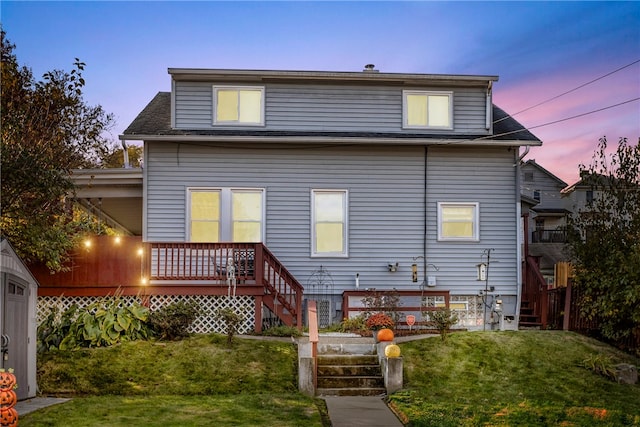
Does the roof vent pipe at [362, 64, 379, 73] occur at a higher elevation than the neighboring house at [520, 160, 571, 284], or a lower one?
higher

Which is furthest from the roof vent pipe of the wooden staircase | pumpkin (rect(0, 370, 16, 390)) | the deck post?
pumpkin (rect(0, 370, 16, 390))

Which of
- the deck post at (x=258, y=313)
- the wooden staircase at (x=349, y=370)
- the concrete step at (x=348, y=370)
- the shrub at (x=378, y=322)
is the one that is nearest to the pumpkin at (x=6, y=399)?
the wooden staircase at (x=349, y=370)

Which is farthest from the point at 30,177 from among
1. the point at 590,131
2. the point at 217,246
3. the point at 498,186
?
the point at 590,131

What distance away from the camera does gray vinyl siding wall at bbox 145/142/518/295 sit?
15.7 m

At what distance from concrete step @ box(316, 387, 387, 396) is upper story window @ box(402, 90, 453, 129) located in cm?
788

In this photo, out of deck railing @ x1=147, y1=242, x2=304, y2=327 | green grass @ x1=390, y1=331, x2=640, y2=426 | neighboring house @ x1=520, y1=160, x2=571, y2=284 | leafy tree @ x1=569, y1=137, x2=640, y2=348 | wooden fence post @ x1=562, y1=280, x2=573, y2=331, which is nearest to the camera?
green grass @ x1=390, y1=331, x2=640, y2=426

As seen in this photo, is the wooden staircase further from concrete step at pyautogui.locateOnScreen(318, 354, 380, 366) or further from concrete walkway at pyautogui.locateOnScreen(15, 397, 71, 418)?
concrete walkway at pyautogui.locateOnScreen(15, 397, 71, 418)

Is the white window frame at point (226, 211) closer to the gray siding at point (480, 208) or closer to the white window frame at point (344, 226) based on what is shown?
the white window frame at point (344, 226)

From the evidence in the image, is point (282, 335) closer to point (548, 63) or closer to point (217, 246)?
point (217, 246)

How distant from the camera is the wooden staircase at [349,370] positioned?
10719 mm

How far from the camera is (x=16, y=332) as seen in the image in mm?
9891

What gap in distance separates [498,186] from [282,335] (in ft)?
22.5

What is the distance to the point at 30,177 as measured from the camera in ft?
38.9

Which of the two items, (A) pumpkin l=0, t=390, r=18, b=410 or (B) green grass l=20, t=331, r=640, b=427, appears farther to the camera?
(B) green grass l=20, t=331, r=640, b=427
